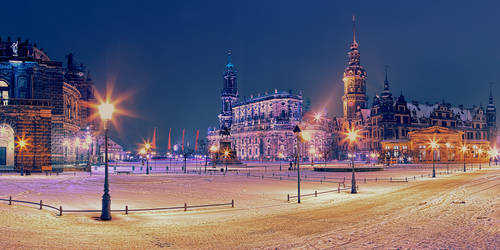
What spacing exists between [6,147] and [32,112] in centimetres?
698

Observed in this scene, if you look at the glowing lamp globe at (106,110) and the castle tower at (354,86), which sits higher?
the castle tower at (354,86)

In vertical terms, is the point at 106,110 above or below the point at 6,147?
above

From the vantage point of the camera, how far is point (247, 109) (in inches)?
6516

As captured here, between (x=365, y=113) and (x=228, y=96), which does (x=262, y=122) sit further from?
(x=365, y=113)

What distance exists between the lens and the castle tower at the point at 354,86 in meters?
134

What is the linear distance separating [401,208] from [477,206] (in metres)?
4.10

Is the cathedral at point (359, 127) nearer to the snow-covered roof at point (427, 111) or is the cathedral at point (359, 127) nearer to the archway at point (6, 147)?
the snow-covered roof at point (427, 111)

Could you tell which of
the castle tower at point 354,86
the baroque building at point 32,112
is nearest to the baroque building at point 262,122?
the castle tower at point 354,86

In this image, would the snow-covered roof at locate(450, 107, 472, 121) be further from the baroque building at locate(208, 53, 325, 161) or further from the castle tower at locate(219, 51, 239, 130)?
the castle tower at locate(219, 51, 239, 130)

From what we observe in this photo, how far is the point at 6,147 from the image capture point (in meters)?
52.2

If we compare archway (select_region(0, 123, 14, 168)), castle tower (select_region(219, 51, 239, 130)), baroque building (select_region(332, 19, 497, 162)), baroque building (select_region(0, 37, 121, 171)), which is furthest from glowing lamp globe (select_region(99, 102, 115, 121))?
castle tower (select_region(219, 51, 239, 130))

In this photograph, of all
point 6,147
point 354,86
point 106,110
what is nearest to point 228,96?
point 354,86

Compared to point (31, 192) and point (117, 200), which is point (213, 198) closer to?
point (117, 200)

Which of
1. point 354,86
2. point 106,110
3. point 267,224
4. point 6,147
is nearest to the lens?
point 267,224
